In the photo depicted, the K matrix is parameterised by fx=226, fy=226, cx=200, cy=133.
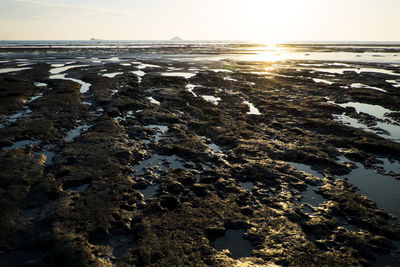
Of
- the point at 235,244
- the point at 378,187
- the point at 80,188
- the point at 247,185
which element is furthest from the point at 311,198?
the point at 80,188

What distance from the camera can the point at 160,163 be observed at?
10898 mm

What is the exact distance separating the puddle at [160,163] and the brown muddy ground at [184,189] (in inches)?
3.6

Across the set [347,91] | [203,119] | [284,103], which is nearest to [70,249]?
[203,119]

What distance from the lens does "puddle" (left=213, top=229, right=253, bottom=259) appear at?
6141 millimetres

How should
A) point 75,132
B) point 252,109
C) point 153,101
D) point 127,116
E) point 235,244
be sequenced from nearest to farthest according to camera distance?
point 235,244
point 75,132
point 127,116
point 252,109
point 153,101

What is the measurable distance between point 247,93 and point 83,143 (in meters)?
18.4

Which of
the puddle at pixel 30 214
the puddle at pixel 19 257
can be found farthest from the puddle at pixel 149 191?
the puddle at pixel 19 257

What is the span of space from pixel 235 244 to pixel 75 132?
39.1 feet

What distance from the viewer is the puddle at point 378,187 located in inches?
320

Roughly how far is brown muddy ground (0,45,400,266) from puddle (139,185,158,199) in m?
0.05

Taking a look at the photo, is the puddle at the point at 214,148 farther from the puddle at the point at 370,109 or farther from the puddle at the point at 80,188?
the puddle at the point at 370,109

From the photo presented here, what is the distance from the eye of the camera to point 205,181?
9.51 metres

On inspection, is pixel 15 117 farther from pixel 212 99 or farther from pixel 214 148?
pixel 212 99

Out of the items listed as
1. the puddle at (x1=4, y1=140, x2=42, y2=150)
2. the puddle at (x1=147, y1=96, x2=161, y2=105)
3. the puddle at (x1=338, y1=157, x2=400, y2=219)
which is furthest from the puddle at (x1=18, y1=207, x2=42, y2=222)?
the puddle at (x1=147, y1=96, x2=161, y2=105)
